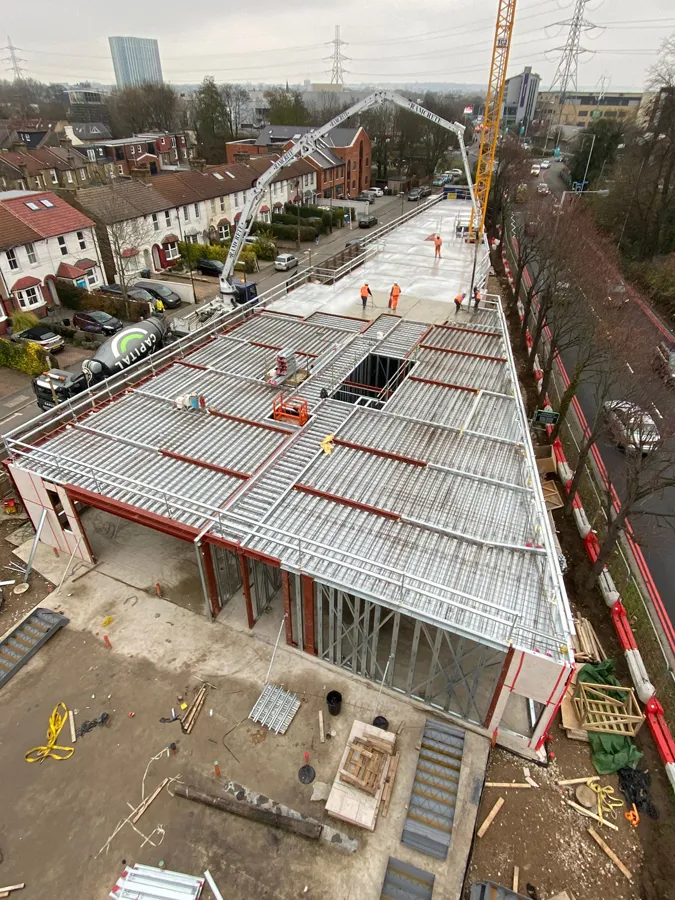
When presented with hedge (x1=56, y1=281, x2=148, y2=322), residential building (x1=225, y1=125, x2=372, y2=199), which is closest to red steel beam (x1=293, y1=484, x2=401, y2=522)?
hedge (x1=56, y1=281, x2=148, y2=322)

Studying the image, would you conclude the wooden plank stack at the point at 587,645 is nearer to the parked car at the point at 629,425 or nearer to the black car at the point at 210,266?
the parked car at the point at 629,425

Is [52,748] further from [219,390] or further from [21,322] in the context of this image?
[21,322]

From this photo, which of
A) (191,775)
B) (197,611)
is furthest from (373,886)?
(197,611)

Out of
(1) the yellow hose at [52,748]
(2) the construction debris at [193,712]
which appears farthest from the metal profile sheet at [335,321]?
(1) the yellow hose at [52,748]

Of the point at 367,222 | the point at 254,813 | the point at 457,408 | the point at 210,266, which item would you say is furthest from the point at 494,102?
the point at 254,813

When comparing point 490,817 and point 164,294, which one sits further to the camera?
point 164,294

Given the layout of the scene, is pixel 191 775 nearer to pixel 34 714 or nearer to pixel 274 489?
pixel 34 714
